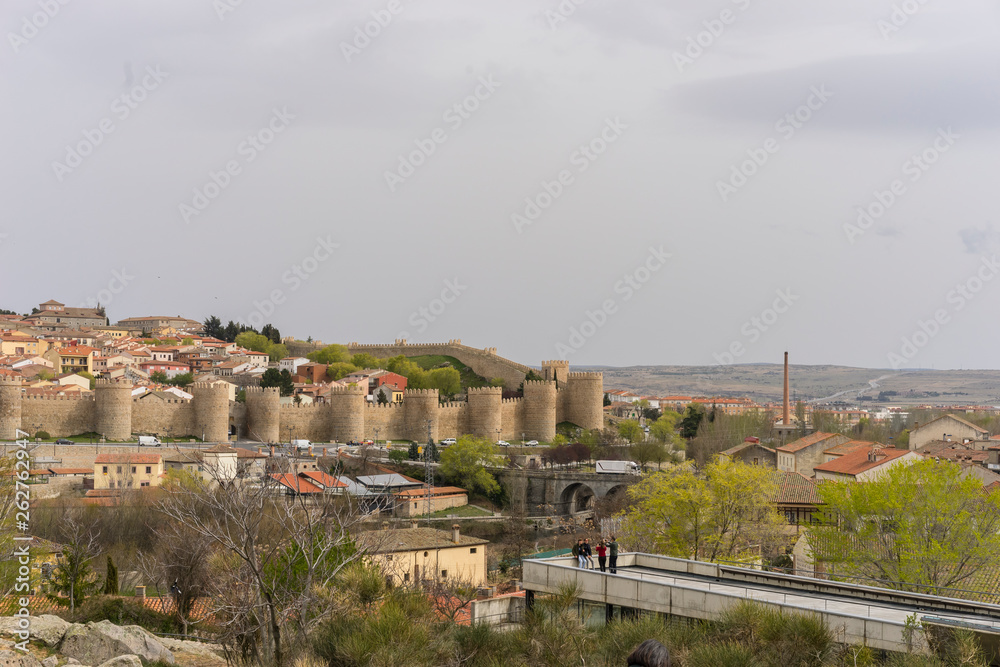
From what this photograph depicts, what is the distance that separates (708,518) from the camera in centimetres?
2044

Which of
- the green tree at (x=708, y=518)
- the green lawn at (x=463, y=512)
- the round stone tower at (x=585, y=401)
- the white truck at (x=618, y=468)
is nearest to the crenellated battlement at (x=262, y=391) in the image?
the green lawn at (x=463, y=512)

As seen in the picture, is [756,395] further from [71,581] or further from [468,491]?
[71,581]

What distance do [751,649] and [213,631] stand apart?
31.5 ft

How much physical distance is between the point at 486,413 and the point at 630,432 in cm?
916

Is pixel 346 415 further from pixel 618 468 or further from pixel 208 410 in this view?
pixel 618 468

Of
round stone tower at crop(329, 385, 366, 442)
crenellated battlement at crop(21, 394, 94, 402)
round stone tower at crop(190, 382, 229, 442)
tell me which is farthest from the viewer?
round stone tower at crop(329, 385, 366, 442)

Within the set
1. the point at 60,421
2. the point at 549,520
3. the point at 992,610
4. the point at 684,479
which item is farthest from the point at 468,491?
the point at 992,610

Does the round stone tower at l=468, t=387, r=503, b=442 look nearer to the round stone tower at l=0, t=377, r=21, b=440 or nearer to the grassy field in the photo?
the grassy field

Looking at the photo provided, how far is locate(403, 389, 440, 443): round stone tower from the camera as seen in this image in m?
50.9

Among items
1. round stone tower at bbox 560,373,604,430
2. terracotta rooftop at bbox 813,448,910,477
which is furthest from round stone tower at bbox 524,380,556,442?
terracotta rooftop at bbox 813,448,910,477

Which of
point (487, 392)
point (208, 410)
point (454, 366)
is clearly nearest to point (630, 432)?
point (487, 392)

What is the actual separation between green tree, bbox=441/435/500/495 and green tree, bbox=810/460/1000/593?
81.6ft

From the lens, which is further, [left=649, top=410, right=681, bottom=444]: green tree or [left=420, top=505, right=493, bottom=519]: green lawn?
[left=649, top=410, right=681, bottom=444]: green tree

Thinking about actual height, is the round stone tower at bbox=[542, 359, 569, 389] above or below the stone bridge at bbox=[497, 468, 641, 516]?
above
